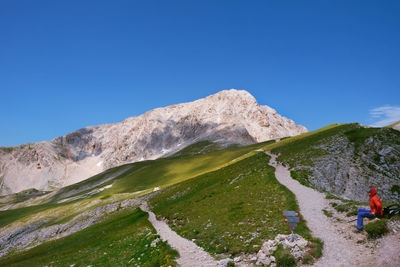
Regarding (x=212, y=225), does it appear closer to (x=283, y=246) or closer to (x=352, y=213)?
(x=283, y=246)

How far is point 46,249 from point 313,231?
137ft

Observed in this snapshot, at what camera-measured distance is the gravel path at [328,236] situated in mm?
15008

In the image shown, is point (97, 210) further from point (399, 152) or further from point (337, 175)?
point (399, 152)

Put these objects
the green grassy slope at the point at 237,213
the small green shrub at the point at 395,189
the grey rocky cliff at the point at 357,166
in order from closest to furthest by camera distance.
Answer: the green grassy slope at the point at 237,213 → the small green shrub at the point at 395,189 → the grey rocky cliff at the point at 357,166

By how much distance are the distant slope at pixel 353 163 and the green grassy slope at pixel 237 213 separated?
6.65 metres

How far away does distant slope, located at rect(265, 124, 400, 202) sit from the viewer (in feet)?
124

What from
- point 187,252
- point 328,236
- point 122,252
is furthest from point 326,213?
point 122,252

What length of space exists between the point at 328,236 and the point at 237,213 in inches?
405

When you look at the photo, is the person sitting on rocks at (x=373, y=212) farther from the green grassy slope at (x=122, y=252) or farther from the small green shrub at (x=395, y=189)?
the small green shrub at (x=395, y=189)

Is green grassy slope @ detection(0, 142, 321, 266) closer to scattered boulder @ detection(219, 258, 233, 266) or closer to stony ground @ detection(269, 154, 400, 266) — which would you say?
stony ground @ detection(269, 154, 400, 266)

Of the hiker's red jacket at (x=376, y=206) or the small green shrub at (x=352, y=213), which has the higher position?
the hiker's red jacket at (x=376, y=206)

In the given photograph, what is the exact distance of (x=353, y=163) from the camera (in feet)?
144

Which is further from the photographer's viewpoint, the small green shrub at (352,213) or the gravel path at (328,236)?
the small green shrub at (352,213)

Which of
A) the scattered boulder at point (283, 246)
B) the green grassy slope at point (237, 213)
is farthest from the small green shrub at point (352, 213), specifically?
the scattered boulder at point (283, 246)
